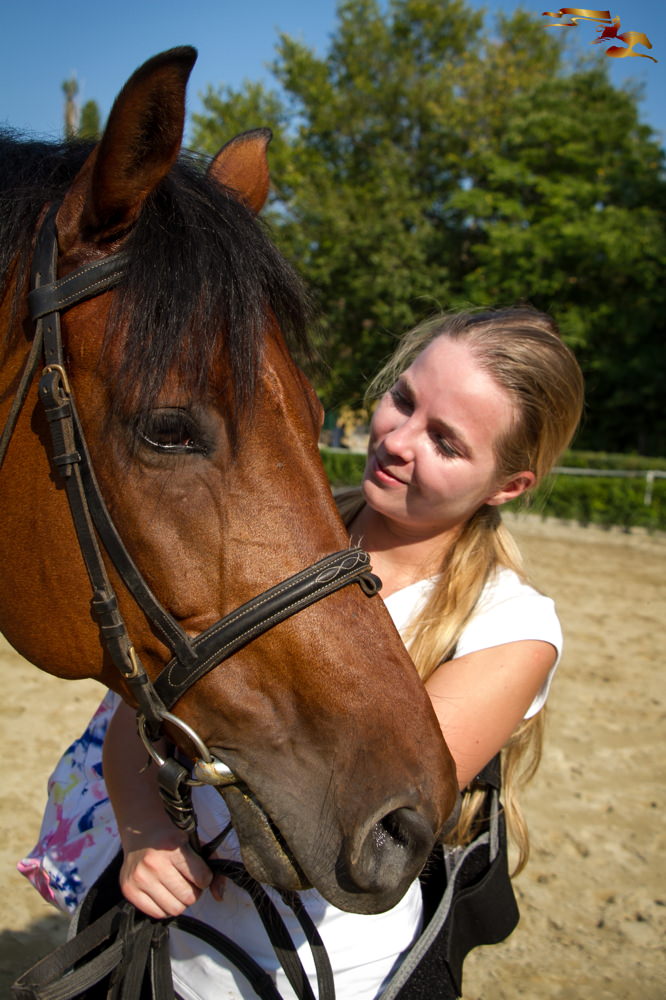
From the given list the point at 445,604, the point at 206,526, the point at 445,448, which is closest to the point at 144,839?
the point at 206,526

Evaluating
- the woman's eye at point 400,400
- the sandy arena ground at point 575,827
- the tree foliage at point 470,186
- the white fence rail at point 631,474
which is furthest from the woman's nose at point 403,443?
the tree foliage at point 470,186

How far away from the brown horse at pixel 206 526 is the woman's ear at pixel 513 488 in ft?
2.30

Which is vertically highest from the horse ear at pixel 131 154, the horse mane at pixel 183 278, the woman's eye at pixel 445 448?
the horse ear at pixel 131 154

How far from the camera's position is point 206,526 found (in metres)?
1.23

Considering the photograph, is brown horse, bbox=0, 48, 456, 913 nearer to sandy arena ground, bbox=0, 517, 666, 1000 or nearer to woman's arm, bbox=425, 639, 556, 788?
woman's arm, bbox=425, 639, 556, 788

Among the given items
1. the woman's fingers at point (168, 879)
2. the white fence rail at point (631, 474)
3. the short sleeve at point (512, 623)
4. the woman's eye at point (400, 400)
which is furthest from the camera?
the white fence rail at point (631, 474)

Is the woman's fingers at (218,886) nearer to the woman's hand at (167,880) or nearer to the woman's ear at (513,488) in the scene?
the woman's hand at (167,880)

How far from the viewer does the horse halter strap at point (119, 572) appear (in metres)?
1.21

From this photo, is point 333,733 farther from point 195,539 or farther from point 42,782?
point 42,782

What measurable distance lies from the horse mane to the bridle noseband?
0.08 metres

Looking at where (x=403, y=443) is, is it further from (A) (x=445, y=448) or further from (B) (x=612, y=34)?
(B) (x=612, y=34)

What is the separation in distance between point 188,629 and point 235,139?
→ 1189 millimetres

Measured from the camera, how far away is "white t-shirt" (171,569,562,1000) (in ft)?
4.89

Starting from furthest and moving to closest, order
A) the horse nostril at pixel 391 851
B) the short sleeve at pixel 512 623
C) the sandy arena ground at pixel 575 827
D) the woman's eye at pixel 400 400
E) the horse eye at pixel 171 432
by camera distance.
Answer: the sandy arena ground at pixel 575 827 < the woman's eye at pixel 400 400 < the short sleeve at pixel 512 623 < the horse eye at pixel 171 432 < the horse nostril at pixel 391 851
